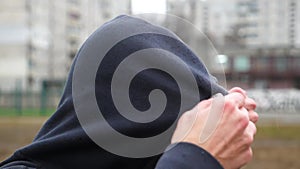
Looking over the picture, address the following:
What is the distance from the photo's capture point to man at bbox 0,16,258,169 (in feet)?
1.61

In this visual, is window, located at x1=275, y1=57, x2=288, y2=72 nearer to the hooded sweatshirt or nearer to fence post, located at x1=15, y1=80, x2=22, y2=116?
fence post, located at x1=15, y1=80, x2=22, y2=116

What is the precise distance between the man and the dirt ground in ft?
14.7

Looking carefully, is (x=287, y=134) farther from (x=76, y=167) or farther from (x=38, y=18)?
(x=38, y=18)

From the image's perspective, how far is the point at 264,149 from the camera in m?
7.11

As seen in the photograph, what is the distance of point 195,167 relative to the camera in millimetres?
448

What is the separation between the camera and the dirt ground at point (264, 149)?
575 centimetres

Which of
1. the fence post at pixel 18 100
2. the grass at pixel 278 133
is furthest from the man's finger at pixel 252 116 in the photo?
the fence post at pixel 18 100

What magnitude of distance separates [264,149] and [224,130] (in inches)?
272

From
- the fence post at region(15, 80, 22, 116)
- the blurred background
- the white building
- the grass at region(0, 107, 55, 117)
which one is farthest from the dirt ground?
the white building

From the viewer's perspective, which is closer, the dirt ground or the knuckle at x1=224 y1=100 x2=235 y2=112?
the knuckle at x1=224 y1=100 x2=235 y2=112

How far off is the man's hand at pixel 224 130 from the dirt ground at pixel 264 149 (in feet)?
14.8

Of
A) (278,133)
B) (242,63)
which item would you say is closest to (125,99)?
(278,133)

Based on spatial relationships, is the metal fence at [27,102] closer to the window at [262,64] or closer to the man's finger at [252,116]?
the window at [262,64]

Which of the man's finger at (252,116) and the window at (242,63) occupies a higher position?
the man's finger at (252,116)
